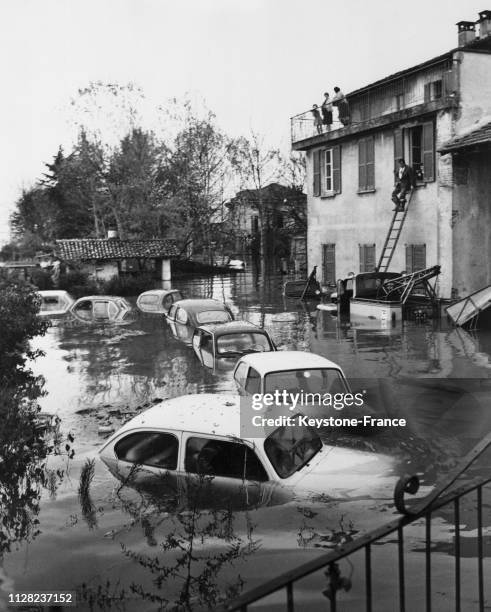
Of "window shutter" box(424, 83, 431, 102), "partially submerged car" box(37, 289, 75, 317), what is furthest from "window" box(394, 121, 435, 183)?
"partially submerged car" box(37, 289, 75, 317)

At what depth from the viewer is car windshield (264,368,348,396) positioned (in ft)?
35.0

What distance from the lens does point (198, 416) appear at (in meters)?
7.95

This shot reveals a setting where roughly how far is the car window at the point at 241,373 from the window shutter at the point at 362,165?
65.4ft

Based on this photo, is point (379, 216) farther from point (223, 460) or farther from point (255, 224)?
point (255, 224)

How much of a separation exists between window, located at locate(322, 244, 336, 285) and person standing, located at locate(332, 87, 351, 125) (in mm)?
5911

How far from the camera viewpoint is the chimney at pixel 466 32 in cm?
3005

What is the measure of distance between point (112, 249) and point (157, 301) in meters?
15.5

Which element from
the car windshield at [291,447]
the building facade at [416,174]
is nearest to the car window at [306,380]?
the car windshield at [291,447]

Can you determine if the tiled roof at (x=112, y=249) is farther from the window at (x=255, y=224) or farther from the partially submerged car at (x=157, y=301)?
the window at (x=255, y=224)

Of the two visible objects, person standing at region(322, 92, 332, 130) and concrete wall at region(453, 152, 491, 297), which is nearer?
concrete wall at region(453, 152, 491, 297)

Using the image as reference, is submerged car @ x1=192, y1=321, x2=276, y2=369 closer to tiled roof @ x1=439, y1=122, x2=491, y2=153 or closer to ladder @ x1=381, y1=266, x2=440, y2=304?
ladder @ x1=381, y1=266, x2=440, y2=304

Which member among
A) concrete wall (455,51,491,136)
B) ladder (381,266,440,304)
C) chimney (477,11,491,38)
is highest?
chimney (477,11,491,38)

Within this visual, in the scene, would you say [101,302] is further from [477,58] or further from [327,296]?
[477,58]

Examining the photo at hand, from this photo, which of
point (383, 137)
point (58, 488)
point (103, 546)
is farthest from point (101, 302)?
point (103, 546)
